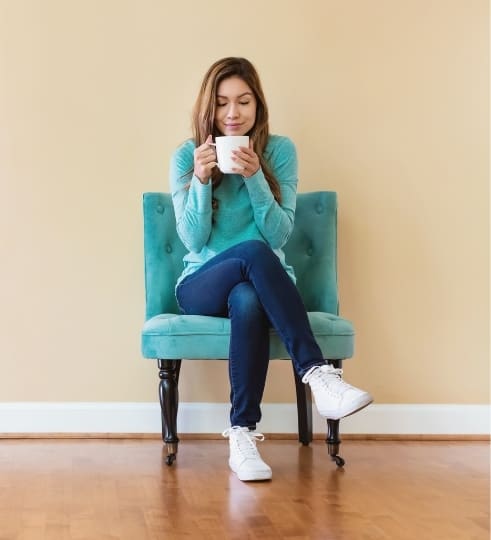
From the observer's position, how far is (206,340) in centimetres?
234

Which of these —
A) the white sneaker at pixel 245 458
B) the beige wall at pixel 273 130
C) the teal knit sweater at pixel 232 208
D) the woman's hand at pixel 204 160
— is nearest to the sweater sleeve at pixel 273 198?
the teal knit sweater at pixel 232 208

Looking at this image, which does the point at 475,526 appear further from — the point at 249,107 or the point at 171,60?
the point at 171,60

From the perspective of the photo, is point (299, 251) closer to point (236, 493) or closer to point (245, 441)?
point (245, 441)

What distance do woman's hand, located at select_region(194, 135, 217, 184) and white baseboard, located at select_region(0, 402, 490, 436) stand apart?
83 cm

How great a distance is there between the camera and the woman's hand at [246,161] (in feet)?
7.48

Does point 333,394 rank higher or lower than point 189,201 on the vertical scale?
lower

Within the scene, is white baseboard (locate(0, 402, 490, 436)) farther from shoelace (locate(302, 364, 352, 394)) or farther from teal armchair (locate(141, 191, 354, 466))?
shoelace (locate(302, 364, 352, 394))

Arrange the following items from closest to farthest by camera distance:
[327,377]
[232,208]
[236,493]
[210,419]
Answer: [236,493] < [327,377] < [232,208] < [210,419]

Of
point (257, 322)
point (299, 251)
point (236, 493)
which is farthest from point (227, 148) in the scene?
point (236, 493)

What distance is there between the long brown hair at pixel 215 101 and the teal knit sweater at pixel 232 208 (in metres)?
0.03

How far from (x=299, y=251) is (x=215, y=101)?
1.76 feet

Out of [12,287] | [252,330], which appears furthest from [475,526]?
[12,287]

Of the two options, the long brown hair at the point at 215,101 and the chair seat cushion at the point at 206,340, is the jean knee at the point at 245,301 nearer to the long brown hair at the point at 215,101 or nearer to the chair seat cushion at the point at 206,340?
the chair seat cushion at the point at 206,340

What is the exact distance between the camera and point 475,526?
178 centimetres
